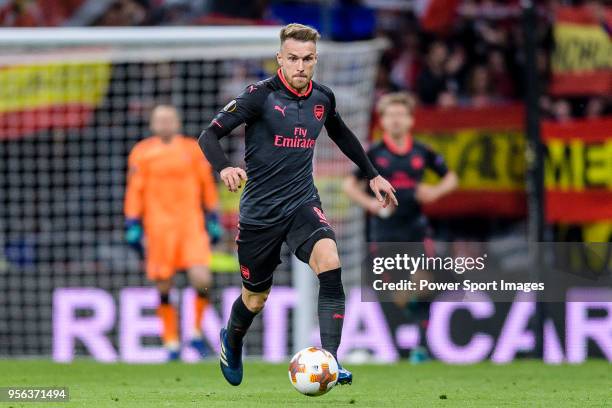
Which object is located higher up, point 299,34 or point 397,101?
point 299,34

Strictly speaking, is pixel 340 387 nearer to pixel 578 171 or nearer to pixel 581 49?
pixel 578 171

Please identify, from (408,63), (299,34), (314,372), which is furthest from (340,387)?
(408,63)

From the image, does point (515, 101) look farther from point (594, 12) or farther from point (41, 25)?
point (41, 25)

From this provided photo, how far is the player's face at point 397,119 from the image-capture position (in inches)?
489

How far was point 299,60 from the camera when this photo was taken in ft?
27.3

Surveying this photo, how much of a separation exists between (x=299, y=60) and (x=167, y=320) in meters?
4.60

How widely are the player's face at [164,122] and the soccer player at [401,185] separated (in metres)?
1.53

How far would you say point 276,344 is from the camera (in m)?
12.9

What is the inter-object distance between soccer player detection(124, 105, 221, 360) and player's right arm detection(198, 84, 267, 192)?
407cm

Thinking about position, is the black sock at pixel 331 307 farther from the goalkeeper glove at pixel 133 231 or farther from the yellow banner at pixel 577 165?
the yellow banner at pixel 577 165

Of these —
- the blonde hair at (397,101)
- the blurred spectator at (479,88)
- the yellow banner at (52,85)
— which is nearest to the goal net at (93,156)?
the yellow banner at (52,85)

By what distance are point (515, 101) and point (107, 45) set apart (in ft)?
14.4

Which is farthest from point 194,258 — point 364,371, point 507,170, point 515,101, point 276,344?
point 515,101

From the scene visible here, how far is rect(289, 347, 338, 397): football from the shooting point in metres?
7.72
